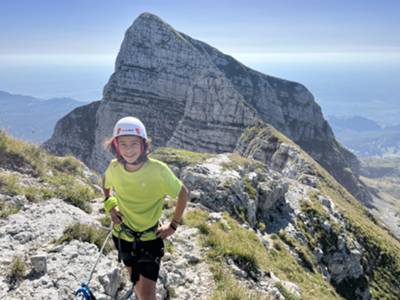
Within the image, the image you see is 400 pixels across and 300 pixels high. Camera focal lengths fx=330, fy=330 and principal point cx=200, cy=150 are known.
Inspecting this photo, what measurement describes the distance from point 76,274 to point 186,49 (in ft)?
385

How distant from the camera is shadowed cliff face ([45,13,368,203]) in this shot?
91906 mm

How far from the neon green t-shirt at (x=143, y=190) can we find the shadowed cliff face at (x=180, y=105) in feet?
259

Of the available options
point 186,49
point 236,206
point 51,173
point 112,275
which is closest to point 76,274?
point 112,275

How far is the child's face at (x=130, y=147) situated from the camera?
20.3 feet

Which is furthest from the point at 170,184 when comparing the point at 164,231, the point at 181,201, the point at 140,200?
the point at 164,231

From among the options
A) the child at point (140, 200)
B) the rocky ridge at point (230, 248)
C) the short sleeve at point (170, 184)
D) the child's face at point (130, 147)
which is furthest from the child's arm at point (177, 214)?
the rocky ridge at point (230, 248)

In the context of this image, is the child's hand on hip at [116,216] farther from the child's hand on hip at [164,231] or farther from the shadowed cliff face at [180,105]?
the shadowed cliff face at [180,105]

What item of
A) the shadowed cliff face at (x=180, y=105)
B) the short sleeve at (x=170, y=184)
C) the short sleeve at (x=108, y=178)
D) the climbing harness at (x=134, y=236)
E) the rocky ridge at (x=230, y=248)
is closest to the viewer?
the short sleeve at (x=170, y=184)

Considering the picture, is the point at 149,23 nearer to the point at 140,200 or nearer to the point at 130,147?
the point at 130,147

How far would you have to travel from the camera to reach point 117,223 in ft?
21.9

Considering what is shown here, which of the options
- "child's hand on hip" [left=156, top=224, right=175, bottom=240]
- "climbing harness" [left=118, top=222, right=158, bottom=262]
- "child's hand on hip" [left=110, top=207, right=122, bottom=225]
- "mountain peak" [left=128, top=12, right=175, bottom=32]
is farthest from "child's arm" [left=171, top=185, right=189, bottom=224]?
"mountain peak" [left=128, top=12, right=175, bottom=32]

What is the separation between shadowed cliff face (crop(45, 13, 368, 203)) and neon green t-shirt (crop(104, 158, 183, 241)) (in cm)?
7893

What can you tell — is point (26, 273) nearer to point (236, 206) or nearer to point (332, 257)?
point (236, 206)

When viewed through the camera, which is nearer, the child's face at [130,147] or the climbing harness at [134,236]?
the child's face at [130,147]
